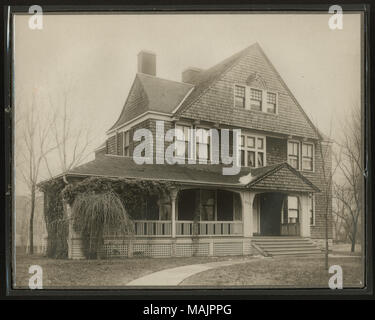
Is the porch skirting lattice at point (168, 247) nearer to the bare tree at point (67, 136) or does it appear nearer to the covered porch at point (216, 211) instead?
the covered porch at point (216, 211)

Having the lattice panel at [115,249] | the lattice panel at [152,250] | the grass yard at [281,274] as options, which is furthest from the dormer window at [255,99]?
the lattice panel at [115,249]

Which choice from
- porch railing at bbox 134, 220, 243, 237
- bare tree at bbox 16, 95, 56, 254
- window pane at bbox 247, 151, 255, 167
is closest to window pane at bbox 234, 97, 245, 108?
window pane at bbox 247, 151, 255, 167

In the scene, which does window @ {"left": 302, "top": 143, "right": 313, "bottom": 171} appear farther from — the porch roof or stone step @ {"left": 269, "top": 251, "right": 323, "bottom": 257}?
stone step @ {"left": 269, "top": 251, "right": 323, "bottom": 257}

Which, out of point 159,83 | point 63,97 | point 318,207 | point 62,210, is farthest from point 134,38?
point 318,207

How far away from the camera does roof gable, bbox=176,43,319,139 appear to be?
30.6 ft

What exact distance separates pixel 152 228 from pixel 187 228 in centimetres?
65

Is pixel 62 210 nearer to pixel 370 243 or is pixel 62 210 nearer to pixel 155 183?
pixel 155 183

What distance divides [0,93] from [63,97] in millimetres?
1072

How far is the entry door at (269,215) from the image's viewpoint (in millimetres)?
9602

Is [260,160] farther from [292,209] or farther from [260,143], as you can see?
[292,209]

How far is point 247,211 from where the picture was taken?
31.4 feet

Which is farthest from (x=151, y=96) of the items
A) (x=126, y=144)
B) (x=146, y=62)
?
(x=126, y=144)

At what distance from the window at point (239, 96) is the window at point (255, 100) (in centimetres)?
17

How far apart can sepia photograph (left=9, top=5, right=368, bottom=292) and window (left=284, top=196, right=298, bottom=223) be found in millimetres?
148
